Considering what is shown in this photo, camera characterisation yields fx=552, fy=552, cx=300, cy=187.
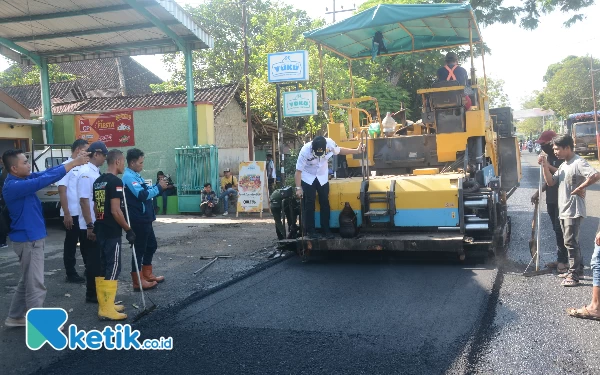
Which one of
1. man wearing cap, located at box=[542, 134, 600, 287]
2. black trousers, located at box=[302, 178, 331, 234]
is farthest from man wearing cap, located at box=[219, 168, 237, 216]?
man wearing cap, located at box=[542, 134, 600, 287]

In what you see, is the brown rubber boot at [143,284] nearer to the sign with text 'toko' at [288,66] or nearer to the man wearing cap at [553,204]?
the man wearing cap at [553,204]

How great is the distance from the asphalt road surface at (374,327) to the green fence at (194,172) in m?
8.44

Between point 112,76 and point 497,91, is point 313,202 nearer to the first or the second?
point 112,76

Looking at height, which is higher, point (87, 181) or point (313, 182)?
point (87, 181)

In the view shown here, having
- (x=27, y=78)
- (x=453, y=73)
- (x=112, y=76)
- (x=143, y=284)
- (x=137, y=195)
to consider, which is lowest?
(x=143, y=284)

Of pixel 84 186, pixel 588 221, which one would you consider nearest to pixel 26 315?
pixel 84 186

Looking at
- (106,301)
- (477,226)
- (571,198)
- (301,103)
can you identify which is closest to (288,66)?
(301,103)

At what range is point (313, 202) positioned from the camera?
7828 millimetres

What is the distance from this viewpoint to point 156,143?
16.4 metres

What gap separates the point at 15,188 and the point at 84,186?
4.14 ft

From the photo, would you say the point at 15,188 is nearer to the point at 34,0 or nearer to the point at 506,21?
the point at 34,0

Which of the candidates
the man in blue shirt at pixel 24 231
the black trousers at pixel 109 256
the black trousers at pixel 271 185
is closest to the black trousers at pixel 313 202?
the black trousers at pixel 109 256

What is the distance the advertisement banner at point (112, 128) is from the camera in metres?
16.6

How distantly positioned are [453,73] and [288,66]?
5763 millimetres
